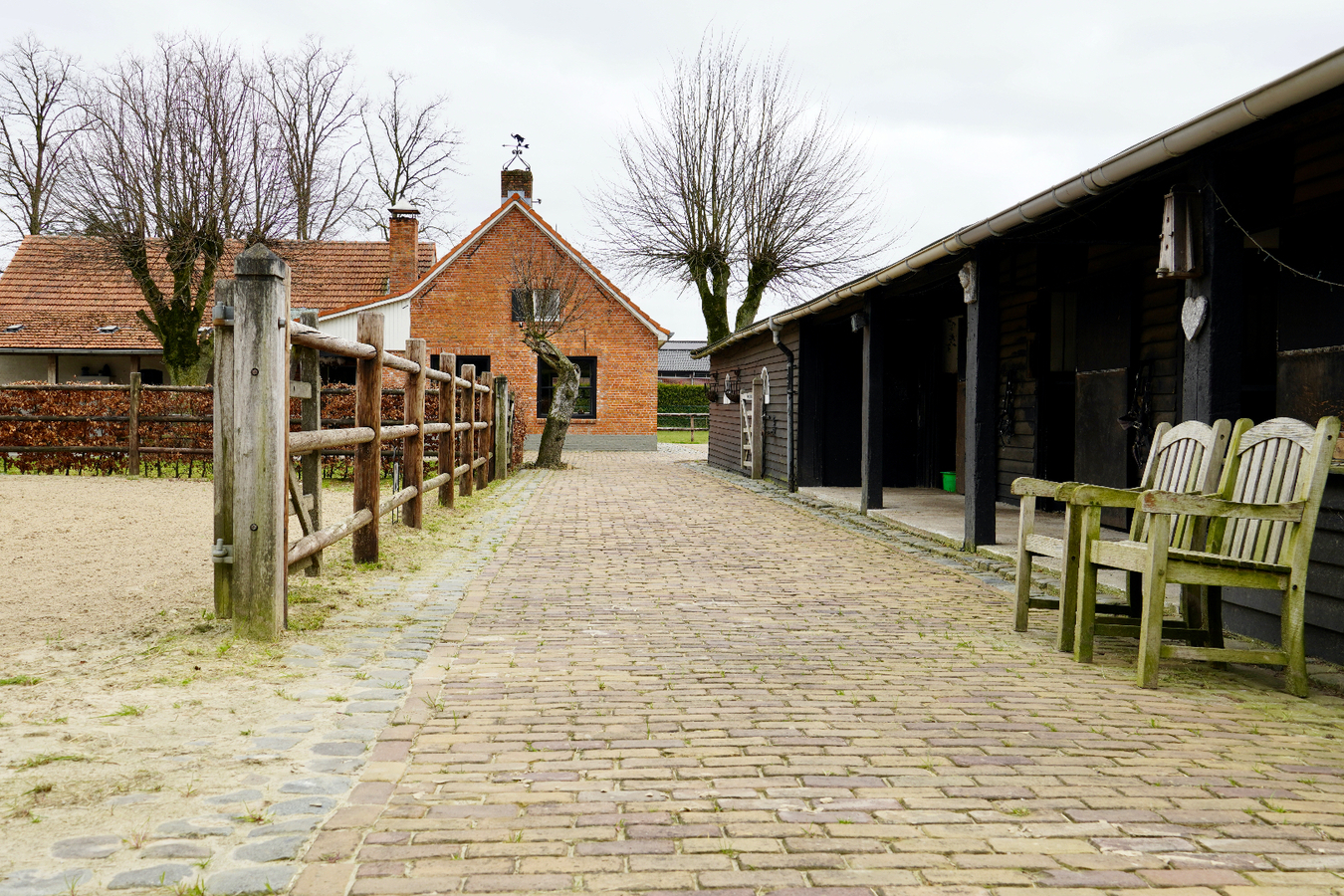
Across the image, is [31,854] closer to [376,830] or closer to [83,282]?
[376,830]

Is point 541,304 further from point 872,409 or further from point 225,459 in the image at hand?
point 225,459

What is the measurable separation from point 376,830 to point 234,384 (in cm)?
270

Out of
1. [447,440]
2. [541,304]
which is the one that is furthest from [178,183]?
[447,440]

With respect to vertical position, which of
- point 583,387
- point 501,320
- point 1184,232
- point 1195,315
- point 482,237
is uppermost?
point 482,237

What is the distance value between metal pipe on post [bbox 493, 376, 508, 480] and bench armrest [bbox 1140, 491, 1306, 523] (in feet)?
43.4

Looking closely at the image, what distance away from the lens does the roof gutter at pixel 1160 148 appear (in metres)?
4.10

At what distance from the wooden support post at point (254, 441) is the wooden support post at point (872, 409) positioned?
755 centimetres

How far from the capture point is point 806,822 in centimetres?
276

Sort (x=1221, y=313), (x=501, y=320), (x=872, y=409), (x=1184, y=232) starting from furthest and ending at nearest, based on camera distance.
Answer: (x=501, y=320) < (x=872, y=409) < (x=1184, y=232) < (x=1221, y=313)

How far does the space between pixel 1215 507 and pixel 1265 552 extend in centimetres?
40

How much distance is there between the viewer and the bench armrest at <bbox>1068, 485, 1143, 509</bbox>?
469 centimetres

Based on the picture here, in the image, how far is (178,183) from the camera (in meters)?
21.4

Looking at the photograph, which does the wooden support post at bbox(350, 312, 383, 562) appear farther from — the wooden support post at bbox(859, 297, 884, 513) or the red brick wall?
the red brick wall

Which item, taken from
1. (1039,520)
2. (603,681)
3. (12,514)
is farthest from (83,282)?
(603,681)
